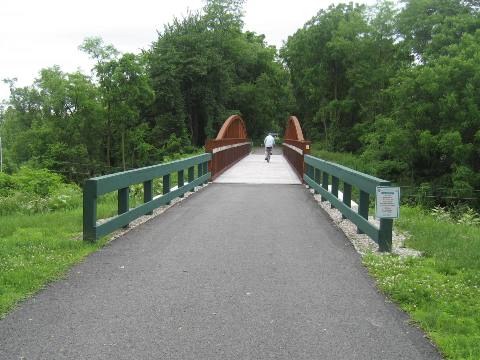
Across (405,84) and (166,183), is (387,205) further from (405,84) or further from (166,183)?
(405,84)

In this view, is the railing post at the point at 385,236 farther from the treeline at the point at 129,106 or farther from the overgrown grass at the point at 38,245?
the treeline at the point at 129,106

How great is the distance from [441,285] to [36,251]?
4.32 metres

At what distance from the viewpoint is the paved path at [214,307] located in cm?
373

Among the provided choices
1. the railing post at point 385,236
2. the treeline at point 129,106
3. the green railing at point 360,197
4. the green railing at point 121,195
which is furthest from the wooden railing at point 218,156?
the treeline at point 129,106

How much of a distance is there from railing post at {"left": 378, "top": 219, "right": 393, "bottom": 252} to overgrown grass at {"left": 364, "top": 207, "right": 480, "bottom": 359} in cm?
36

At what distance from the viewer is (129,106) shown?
48875 mm

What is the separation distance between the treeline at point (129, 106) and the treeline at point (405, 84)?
396 inches

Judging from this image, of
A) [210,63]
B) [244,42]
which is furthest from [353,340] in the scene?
[244,42]

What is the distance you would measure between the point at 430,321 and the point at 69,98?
51.8 meters

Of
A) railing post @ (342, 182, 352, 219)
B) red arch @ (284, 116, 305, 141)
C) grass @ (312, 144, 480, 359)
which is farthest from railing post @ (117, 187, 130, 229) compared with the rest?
red arch @ (284, 116, 305, 141)

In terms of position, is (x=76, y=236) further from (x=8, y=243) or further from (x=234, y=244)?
(x=234, y=244)

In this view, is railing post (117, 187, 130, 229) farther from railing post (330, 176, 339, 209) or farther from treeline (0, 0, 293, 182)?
treeline (0, 0, 293, 182)

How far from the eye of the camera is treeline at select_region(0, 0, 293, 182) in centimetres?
4525

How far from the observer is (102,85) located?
1939 inches
